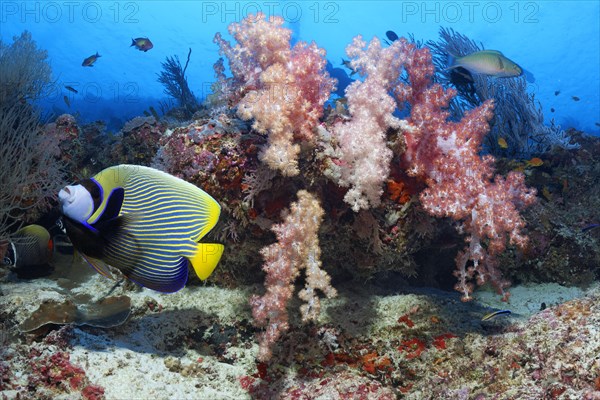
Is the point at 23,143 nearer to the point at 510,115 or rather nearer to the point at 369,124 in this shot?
the point at 369,124

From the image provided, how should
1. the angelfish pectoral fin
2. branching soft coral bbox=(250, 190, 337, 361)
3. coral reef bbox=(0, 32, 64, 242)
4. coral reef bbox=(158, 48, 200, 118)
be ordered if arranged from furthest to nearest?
coral reef bbox=(158, 48, 200, 118) < coral reef bbox=(0, 32, 64, 242) < branching soft coral bbox=(250, 190, 337, 361) < the angelfish pectoral fin

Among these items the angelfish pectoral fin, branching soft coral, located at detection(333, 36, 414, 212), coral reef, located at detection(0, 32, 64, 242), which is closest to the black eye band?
the angelfish pectoral fin

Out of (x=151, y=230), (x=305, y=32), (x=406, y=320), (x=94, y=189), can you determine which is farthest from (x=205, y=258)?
(x=305, y=32)

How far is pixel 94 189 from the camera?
169 cm

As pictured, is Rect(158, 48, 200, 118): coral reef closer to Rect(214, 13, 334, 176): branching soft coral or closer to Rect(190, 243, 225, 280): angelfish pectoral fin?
Rect(214, 13, 334, 176): branching soft coral

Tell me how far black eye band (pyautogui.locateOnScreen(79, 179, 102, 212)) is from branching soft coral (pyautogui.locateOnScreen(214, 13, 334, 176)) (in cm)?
135

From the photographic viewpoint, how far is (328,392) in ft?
8.38

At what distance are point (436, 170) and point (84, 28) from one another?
64.5 meters

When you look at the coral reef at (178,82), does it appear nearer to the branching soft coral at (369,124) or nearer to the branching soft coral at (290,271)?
the branching soft coral at (369,124)

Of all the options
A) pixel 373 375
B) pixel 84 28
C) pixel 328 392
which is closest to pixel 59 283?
pixel 328 392

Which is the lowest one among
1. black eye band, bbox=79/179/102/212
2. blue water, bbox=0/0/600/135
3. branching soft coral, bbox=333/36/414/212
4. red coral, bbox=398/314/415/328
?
red coral, bbox=398/314/415/328

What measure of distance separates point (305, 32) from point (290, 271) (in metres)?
73.8

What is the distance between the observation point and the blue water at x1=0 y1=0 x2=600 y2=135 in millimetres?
44494

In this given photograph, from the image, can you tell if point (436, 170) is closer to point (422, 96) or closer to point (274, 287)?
point (422, 96)
